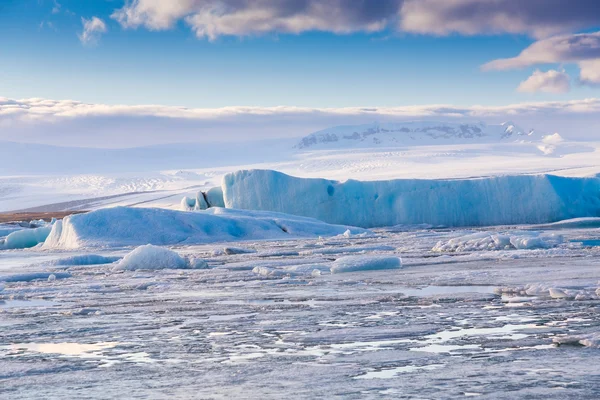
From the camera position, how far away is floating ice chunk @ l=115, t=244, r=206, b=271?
12.3 meters

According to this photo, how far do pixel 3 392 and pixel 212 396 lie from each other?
1.11 metres

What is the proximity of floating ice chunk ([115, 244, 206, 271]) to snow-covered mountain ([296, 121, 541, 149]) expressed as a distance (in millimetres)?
120993

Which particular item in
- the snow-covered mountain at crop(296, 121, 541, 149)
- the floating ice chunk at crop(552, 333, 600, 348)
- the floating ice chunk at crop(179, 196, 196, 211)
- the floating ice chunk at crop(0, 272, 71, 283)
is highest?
the snow-covered mountain at crop(296, 121, 541, 149)

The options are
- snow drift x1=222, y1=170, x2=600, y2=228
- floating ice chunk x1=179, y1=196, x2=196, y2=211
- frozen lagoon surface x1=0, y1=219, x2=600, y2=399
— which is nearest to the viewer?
frozen lagoon surface x1=0, y1=219, x2=600, y2=399

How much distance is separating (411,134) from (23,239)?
141 metres

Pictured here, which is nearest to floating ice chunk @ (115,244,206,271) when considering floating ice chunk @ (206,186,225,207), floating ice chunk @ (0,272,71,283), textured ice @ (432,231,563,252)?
floating ice chunk @ (0,272,71,283)

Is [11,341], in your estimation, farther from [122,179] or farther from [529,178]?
[122,179]

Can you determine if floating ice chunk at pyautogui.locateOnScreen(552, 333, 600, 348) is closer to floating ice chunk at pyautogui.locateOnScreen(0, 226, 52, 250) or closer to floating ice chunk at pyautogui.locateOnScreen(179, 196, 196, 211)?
floating ice chunk at pyautogui.locateOnScreen(0, 226, 52, 250)

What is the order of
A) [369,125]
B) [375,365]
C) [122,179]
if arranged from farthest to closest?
[369,125] → [122,179] → [375,365]

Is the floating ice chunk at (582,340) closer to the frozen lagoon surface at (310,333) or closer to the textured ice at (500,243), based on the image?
the frozen lagoon surface at (310,333)

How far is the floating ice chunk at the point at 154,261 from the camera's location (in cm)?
A: 1228

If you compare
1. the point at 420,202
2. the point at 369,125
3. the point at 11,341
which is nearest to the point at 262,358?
the point at 11,341

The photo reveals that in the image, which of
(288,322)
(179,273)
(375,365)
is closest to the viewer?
(375,365)

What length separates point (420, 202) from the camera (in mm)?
25453
